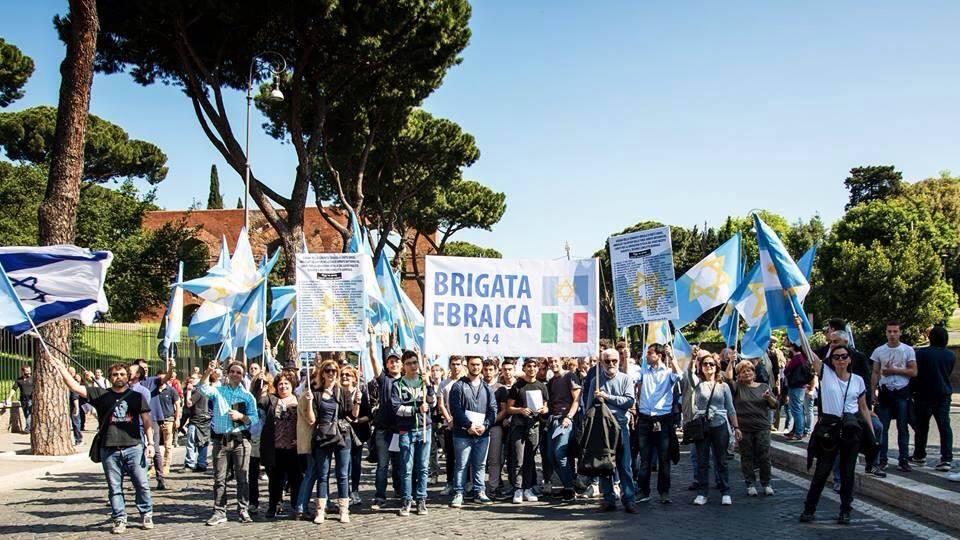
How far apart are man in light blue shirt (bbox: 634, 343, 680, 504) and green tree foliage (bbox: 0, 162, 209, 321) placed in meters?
26.8

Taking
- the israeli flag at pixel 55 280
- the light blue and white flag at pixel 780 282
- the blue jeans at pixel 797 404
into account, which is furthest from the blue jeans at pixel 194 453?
the blue jeans at pixel 797 404

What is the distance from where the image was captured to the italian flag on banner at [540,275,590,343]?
29.9ft

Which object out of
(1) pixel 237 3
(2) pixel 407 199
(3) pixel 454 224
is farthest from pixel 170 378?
(3) pixel 454 224

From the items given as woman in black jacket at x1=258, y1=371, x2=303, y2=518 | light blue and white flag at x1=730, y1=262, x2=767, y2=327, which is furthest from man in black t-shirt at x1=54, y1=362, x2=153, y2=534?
light blue and white flag at x1=730, y1=262, x2=767, y2=327

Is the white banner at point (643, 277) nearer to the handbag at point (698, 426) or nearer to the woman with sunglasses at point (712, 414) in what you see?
the woman with sunglasses at point (712, 414)

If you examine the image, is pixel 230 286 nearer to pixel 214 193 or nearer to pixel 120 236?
pixel 120 236

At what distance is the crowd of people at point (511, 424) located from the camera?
8133mm

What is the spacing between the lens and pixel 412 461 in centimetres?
889

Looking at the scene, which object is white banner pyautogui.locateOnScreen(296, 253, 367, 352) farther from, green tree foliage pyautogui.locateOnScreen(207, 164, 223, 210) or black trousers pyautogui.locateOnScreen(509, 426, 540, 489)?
green tree foliage pyautogui.locateOnScreen(207, 164, 223, 210)

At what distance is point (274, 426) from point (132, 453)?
1369 millimetres

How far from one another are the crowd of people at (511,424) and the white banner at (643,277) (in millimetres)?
435

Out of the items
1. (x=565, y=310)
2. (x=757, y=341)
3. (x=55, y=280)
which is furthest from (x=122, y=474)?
(x=757, y=341)

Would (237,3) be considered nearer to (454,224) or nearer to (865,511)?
(865,511)

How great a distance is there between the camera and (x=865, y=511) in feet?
26.8
